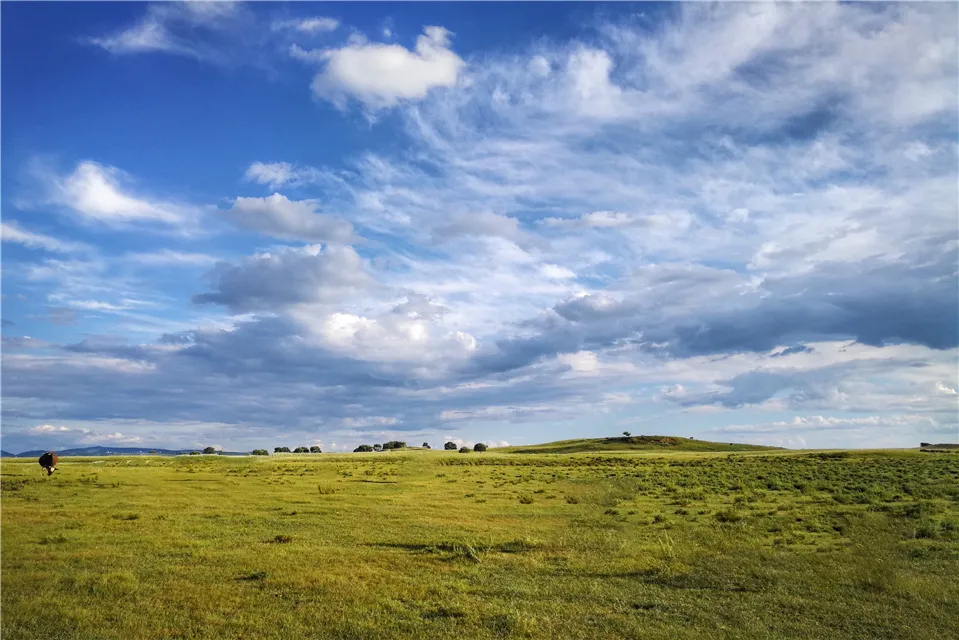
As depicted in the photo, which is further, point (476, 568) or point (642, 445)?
point (642, 445)

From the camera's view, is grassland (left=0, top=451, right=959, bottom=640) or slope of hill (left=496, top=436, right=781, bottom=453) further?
slope of hill (left=496, top=436, right=781, bottom=453)

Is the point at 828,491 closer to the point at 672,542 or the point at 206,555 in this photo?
the point at 672,542

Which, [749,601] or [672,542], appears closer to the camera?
[749,601]

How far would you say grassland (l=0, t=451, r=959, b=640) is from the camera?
13797 mm

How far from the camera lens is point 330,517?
101 ft

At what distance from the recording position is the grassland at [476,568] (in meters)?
13.8

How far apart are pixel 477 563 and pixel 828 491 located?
34.3 meters

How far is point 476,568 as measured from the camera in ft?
63.3

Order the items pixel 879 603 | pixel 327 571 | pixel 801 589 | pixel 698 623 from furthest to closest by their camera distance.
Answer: pixel 327 571
pixel 801 589
pixel 879 603
pixel 698 623

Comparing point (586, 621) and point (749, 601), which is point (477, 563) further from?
point (749, 601)

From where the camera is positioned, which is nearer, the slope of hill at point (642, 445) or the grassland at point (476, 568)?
the grassland at point (476, 568)

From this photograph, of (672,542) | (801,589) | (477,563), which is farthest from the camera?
(672,542)

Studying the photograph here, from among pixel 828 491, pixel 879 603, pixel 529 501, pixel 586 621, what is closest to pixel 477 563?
pixel 586 621

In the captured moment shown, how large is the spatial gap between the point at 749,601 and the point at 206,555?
57.5 ft
